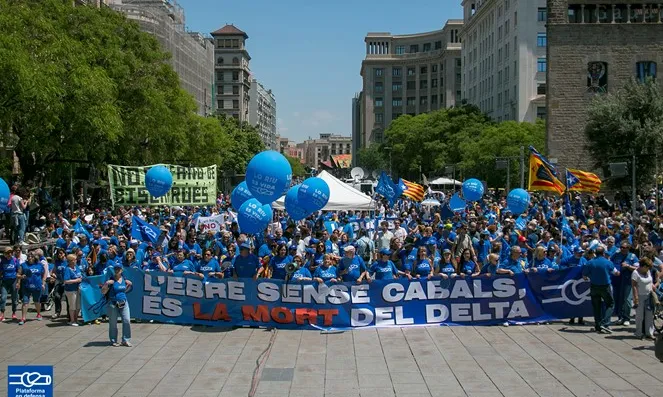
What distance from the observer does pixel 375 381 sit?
10.3 m

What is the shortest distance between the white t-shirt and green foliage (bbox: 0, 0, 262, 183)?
1673cm

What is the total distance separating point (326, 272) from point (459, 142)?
2207 inches

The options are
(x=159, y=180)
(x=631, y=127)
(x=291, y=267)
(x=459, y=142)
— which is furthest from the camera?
(x=459, y=142)

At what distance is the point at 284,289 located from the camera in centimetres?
1377

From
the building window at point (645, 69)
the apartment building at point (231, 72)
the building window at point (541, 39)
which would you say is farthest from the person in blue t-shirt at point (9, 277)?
the apartment building at point (231, 72)

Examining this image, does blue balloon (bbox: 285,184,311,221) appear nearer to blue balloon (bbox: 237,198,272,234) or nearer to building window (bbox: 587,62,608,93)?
blue balloon (bbox: 237,198,272,234)

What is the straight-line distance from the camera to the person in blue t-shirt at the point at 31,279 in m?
14.4

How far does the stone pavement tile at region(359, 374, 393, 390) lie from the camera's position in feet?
32.9

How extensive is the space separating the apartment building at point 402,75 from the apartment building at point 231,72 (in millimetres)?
24583

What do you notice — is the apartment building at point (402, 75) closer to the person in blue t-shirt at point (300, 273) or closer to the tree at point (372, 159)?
the tree at point (372, 159)

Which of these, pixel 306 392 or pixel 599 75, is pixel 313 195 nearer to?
pixel 306 392

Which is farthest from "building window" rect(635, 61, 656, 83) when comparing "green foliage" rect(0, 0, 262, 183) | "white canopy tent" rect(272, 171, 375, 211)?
"white canopy tent" rect(272, 171, 375, 211)

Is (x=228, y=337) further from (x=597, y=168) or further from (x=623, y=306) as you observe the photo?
(x=597, y=168)

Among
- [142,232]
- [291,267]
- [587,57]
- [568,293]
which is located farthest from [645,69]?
[291,267]
